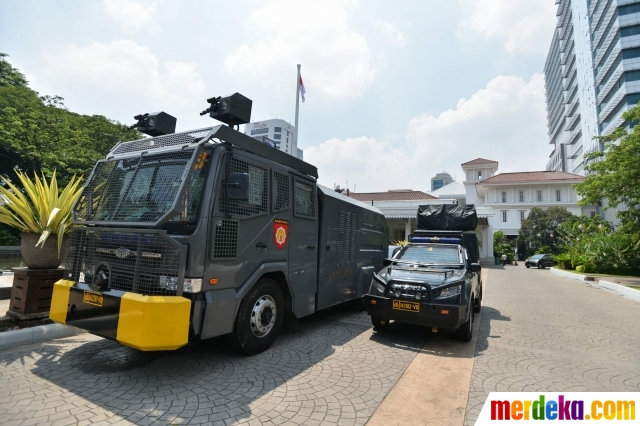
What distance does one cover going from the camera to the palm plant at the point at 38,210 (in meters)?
4.88

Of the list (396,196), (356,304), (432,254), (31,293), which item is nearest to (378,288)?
(432,254)

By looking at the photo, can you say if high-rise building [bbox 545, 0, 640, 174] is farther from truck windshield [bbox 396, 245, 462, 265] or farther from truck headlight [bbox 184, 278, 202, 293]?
truck headlight [bbox 184, 278, 202, 293]

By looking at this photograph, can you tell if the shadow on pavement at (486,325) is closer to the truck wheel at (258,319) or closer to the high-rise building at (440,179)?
the truck wheel at (258,319)

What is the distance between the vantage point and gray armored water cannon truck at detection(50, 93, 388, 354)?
3.47m

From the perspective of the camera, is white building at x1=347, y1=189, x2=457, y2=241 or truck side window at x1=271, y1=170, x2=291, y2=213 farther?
white building at x1=347, y1=189, x2=457, y2=241

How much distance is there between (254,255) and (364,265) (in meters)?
3.83

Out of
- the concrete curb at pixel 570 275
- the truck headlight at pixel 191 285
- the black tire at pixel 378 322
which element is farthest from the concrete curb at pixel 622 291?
the truck headlight at pixel 191 285

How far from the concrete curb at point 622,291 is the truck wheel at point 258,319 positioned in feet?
39.9

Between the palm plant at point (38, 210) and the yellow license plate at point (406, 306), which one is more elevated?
the palm plant at point (38, 210)

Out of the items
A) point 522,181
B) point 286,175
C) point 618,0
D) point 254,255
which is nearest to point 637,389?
point 254,255

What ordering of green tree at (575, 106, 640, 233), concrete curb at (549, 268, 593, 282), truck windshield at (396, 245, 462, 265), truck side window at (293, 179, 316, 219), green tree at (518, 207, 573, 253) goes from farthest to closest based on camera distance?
green tree at (518, 207, 573, 253) → concrete curb at (549, 268, 593, 282) → green tree at (575, 106, 640, 233) → truck windshield at (396, 245, 462, 265) → truck side window at (293, 179, 316, 219)

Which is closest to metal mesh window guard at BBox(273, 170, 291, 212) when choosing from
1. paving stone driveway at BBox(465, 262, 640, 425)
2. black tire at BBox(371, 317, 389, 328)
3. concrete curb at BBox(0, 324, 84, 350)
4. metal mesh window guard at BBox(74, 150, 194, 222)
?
metal mesh window guard at BBox(74, 150, 194, 222)

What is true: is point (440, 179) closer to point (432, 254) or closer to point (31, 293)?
point (432, 254)

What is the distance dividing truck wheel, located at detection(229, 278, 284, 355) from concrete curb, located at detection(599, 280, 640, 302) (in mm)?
12161
